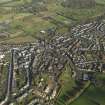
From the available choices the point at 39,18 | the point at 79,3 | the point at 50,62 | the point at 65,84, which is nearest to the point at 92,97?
the point at 65,84

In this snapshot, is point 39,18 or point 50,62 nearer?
point 50,62

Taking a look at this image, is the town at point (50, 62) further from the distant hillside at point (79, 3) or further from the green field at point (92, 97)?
the distant hillside at point (79, 3)

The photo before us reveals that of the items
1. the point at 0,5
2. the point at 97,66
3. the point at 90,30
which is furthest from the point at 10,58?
the point at 0,5

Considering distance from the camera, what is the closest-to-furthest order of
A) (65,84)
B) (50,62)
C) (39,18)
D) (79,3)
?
(65,84), (50,62), (39,18), (79,3)

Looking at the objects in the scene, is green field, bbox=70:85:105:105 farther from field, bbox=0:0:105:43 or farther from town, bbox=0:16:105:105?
field, bbox=0:0:105:43

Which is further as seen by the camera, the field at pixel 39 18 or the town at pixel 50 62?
the field at pixel 39 18

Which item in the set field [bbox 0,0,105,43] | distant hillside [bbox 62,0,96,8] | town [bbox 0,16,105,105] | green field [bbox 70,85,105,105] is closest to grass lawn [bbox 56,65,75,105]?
town [bbox 0,16,105,105]

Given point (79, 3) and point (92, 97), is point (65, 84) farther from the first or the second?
point (79, 3)

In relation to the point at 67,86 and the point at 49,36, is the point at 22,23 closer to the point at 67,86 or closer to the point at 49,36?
the point at 49,36

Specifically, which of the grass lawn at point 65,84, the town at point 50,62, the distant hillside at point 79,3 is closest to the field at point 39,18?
the distant hillside at point 79,3
